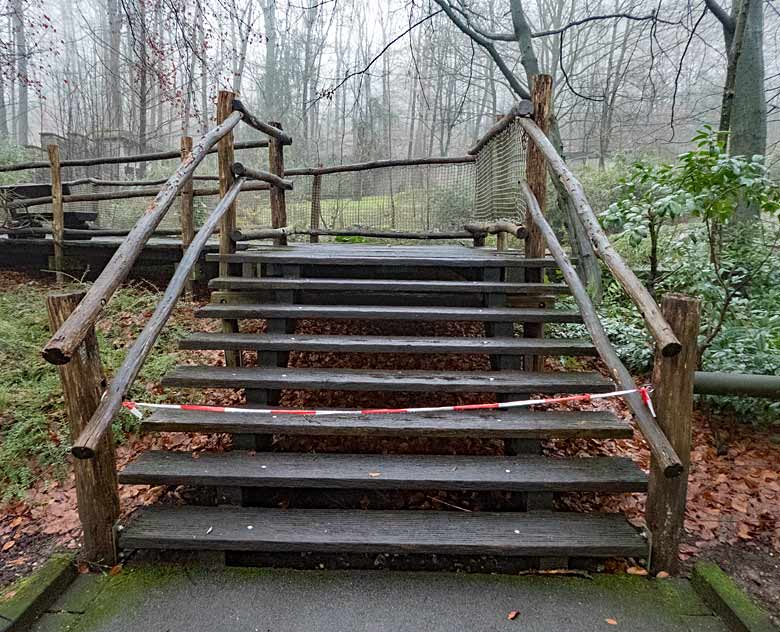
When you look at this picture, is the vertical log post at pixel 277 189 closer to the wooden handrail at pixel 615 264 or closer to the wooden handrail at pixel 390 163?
the wooden handrail at pixel 390 163

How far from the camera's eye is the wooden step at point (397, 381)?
2689mm

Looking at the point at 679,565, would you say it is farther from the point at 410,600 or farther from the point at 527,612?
the point at 410,600

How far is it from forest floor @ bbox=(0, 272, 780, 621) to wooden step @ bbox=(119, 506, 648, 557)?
338 mm

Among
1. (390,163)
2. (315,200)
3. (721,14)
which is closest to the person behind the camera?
(721,14)

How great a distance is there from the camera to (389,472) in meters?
2.36

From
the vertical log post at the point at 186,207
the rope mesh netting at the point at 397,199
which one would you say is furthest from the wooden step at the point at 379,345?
the rope mesh netting at the point at 397,199

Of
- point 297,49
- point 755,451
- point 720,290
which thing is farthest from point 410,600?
point 297,49

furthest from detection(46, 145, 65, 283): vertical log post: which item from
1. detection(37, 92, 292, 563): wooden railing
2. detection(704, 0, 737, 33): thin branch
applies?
detection(704, 0, 737, 33): thin branch

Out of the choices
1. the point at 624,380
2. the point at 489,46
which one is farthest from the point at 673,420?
the point at 489,46

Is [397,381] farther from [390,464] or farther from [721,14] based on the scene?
[721,14]

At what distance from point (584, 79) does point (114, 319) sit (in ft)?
45.1

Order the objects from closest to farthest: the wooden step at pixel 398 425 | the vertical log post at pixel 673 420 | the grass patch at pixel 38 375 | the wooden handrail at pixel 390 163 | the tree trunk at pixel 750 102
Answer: the vertical log post at pixel 673 420 → the wooden step at pixel 398 425 → the grass patch at pixel 38 375 → the tree trunk at pixel 750 102 → the wooden handrail at pixel 390 163

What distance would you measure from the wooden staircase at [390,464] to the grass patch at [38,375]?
1193mm

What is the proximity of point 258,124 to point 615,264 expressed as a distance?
128 inches
